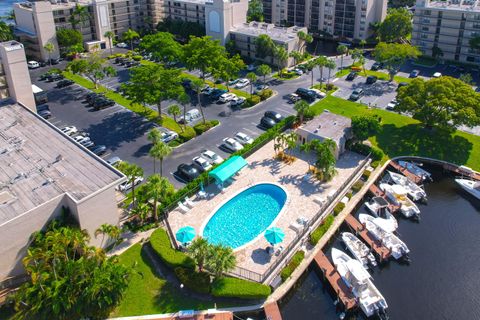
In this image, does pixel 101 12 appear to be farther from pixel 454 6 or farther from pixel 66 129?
pixel 454 6

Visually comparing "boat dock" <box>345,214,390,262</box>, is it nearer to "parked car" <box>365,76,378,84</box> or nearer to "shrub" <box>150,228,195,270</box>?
"shrub" <box>150,228,195,270</box>

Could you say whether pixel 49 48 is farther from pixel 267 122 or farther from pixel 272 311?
pixel 272 311

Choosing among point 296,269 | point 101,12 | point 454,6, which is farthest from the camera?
point 101,12

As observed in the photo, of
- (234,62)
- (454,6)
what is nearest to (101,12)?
(234,62)

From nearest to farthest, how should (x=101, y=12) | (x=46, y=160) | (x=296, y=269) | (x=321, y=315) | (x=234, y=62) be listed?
(x=321, y=315)
(x=296, y=269)
(x=46, y=160)
(x=234, y=62)
(x=101, y=12)

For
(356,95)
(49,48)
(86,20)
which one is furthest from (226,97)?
(86,20)

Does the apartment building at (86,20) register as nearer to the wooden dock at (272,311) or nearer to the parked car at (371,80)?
the parked car at (371,80)
